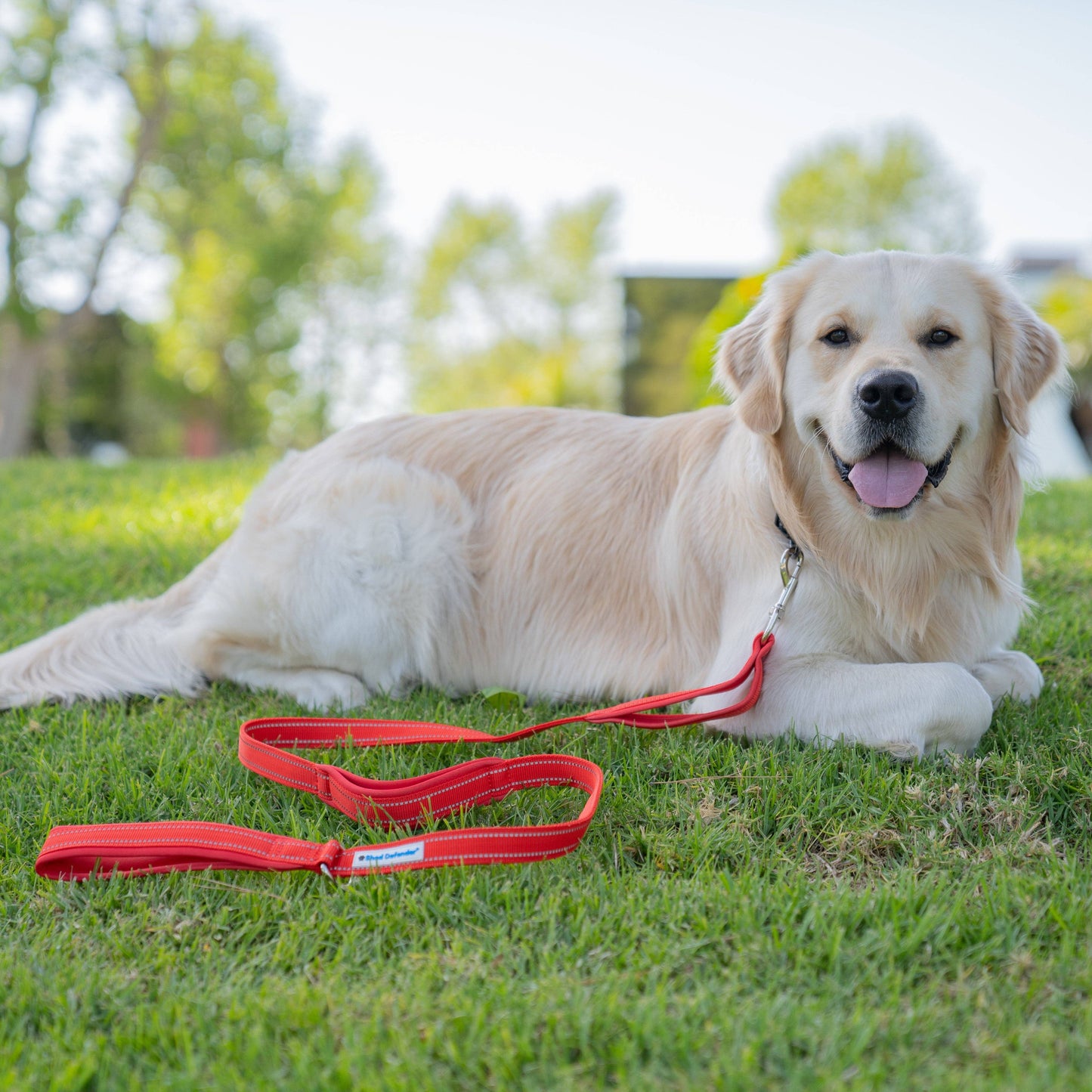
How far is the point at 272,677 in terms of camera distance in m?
3.31

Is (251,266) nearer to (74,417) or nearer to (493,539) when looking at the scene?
(74,417)

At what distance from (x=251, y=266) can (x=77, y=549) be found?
22.1 m

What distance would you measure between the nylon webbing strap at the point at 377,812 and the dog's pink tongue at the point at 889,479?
0.48m

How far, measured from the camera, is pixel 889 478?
2.53m

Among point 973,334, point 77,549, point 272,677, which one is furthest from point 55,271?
point 973,334

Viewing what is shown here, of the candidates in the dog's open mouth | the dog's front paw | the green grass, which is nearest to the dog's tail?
the green grass

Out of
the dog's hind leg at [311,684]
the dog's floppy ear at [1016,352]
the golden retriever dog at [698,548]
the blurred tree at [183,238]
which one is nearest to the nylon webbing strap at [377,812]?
the golden retriever dog at [698,548]

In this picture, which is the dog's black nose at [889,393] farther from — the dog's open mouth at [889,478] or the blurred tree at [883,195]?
the blurred tree at [883,195]

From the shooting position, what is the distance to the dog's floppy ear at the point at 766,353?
2742 mm

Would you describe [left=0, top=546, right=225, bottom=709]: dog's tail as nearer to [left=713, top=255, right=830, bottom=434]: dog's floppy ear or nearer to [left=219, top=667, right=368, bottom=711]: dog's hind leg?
[left=219, top=667, right=368, bottom=711]: dog's hind leg

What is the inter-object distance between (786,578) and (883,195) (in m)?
32.4

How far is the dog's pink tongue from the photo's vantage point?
8.25 ft

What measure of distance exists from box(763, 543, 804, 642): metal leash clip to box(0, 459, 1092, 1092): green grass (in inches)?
14.7

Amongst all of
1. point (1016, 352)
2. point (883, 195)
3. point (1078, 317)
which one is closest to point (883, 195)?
point (883, 195)
